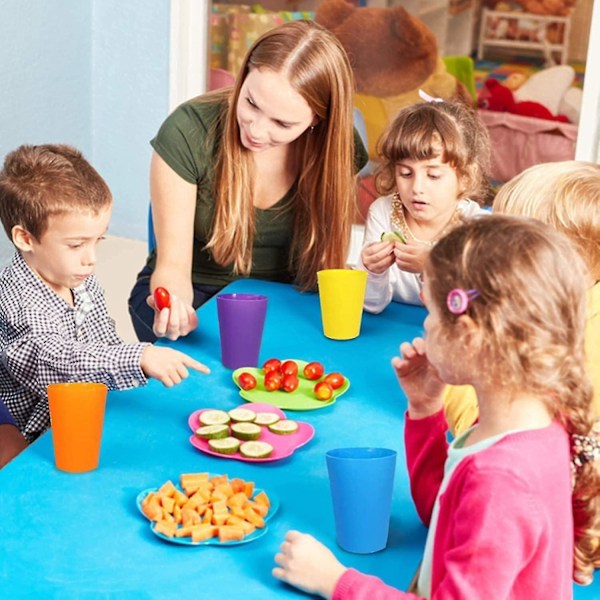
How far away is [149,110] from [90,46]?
1.27 feet

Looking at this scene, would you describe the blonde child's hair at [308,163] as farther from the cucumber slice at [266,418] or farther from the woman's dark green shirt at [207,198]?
the cucumber slice at [266,418]

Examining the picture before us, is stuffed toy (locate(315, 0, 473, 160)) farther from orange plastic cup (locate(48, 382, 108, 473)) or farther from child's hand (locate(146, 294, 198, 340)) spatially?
orange plastic cup (locate(48, 382, 108, 473))

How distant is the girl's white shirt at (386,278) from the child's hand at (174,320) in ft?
1.45

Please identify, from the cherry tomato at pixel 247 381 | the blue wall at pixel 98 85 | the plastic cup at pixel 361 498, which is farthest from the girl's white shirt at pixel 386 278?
A: the blue wall at pixel 98 85

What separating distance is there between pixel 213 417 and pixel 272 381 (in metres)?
0.18

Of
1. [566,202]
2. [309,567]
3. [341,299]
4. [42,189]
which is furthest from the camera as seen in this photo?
[341,299]

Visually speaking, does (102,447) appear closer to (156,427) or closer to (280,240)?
(156,427)

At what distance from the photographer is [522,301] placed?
107 centimetres

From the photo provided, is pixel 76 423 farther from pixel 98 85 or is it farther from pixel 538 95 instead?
pixel 98 85

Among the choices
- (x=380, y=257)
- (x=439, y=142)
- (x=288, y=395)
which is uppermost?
(x=439, y=142)

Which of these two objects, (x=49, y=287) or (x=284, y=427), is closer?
(x=284, y=427)

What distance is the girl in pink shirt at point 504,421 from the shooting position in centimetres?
106

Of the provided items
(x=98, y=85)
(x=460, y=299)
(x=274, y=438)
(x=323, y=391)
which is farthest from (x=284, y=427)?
(x=98, y=85)

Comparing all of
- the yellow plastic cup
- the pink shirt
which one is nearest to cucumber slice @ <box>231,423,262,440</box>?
the pink shirt
